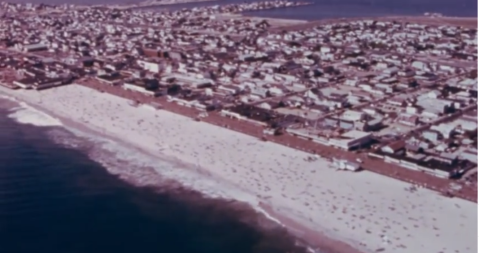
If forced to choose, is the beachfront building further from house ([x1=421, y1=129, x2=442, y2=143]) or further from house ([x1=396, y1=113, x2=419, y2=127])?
house ([x1=396, y1=113, x2=419, y2=127])

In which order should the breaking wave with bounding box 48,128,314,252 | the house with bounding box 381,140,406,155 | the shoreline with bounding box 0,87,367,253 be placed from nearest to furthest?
the shoreline with bounding box 0,87,367,253
the breaking wave with bounding box 48,128,314,252
the house with bounding box 381,140,406,155

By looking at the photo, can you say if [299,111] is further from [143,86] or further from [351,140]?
[143,86]

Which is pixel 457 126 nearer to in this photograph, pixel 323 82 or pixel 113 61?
pixel 323 82

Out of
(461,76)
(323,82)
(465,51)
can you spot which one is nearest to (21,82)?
(323,82)

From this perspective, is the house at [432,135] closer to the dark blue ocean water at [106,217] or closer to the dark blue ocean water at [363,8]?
the dark blue ocean water at [106,217]

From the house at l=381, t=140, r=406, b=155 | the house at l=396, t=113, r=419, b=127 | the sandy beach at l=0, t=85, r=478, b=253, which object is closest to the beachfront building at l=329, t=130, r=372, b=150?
the house at l=381, t=140, r=406, b=155

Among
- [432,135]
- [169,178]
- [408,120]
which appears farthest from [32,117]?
[432,135]
